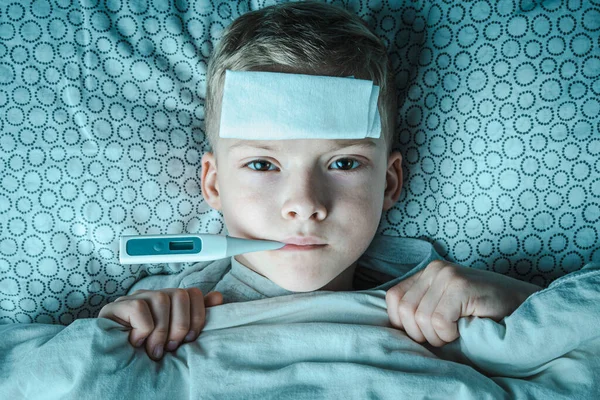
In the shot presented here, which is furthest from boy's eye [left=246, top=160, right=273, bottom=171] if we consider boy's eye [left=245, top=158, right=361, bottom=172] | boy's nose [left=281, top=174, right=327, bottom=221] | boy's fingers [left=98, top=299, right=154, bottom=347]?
boy's fingers [left=98, top=299, right=154, bottom=347]

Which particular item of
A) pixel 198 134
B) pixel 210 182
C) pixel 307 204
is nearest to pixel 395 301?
pixel 307 204

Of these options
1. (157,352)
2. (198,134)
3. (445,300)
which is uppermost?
(198,134)

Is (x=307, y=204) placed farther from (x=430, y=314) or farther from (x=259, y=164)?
(x=430, y=314)

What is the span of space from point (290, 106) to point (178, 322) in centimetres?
48

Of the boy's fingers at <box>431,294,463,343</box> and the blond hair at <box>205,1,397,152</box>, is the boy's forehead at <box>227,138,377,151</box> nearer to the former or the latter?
the blond hair at <box>205,1,397,152</box>

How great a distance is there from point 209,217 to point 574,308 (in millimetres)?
839

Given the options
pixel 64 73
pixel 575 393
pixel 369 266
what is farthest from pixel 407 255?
pixel 64 73

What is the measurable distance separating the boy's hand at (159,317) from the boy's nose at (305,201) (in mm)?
282

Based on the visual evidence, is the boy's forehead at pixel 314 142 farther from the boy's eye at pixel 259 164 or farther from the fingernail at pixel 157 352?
the fingernail at pixel 157 352

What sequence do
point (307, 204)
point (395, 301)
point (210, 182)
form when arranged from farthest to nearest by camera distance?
point (210, 182) → point (395, 301) → point (307, 204)

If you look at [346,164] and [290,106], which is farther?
[346,164]

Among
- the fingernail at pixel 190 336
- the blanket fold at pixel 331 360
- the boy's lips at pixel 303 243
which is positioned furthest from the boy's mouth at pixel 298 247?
the fingernail at pixel 190 336

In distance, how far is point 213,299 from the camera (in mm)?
1090

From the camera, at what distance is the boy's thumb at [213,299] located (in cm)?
109
